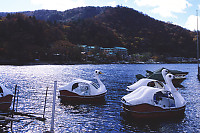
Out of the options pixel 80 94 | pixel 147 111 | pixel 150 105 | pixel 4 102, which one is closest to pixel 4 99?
pixel 4 102

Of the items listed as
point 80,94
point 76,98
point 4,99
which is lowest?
point 76,98

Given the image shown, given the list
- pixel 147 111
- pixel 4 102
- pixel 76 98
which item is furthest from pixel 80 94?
pixel 147 111

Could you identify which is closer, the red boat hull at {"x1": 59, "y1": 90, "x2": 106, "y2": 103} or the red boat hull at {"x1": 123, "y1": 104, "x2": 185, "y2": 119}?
the red boat hull at {"x1": 123, "y1": 104, "x2": 185, "y2": 119}

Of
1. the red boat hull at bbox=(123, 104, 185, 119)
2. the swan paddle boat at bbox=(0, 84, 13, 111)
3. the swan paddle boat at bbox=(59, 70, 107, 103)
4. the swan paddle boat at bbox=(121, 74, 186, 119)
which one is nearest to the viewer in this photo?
the swan paddle boat at bbox=(121, 74, 186, 119)

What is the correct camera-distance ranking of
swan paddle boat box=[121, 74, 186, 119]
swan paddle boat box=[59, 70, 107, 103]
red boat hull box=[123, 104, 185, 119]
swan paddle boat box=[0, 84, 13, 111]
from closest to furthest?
1. swan paddle boat box=[121, 74, 186, 119]
2. red boat hull box=[123, 104, 185, 119]
3. swan paddle boat box=[0, 84, 13, 111]
4. swan paddle boat box=[59, 70, 107, 103]

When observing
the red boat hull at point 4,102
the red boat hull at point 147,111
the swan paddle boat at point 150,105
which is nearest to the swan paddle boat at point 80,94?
the swan paddle boat at point 150,105

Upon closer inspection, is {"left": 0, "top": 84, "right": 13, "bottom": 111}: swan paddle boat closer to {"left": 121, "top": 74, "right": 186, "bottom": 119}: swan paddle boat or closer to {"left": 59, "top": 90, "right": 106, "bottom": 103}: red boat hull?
{"left": 59, "top": 90, "right": 106, "bottom": 103}: red boat hull

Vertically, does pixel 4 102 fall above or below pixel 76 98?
above

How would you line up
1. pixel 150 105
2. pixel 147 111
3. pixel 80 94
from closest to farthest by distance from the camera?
pixel 150 105 → pixel 147 111 → pixel 80 94

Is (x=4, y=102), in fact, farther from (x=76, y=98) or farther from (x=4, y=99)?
(x=76, y=98)

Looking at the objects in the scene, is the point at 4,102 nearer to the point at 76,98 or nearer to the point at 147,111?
Answer: the point at 76,98

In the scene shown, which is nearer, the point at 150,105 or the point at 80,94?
the point at 150,105

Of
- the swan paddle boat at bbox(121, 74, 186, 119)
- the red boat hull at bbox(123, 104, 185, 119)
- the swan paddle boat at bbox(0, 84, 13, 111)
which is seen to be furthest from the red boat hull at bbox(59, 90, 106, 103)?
the swan paddle boat at bbox(0, 84, 13, 111)

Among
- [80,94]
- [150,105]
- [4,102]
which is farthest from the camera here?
[80,94]
